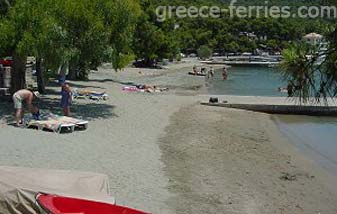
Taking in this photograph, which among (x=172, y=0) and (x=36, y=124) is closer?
(x=36, y=124)

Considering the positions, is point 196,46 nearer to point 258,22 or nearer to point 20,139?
point 258,22

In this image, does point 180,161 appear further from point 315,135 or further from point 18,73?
point 315,135

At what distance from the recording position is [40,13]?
18969 mm

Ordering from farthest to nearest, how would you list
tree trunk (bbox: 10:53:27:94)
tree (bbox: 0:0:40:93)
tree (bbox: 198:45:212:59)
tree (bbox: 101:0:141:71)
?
tree (bbox: 198:45:212:59) < tree trunk (bbox: 10:53:27:94) < tree (bbox: 101:0:141:71) < tree (bbox: 0:0:40:93)

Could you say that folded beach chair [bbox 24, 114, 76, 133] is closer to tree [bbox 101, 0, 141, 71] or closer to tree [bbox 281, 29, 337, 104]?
tree [bbox 101, 0, 141, 71]

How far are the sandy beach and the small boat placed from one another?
317 centimetres

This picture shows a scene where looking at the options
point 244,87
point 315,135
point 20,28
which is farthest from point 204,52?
point 20,28

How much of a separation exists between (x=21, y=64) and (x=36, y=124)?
5.70 m

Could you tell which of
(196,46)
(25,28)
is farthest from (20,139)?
(196,46)

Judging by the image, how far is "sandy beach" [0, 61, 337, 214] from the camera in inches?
471

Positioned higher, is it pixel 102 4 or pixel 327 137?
pixel 102 4

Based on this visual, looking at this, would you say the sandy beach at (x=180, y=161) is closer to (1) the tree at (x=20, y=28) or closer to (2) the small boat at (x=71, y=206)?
(1) the tree at (x=20, y=28)

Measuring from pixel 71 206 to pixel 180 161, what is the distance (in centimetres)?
879

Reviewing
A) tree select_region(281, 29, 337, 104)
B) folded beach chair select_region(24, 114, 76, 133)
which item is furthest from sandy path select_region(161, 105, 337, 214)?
tree select_region(281, 29, 337, 104)
